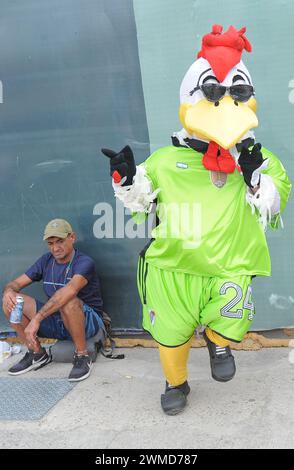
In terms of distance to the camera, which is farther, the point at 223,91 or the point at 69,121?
the point at 69,121

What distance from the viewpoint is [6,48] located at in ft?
→ 12.6

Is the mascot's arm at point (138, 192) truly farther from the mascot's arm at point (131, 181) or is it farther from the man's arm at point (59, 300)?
the man's arm at point (59, 300)

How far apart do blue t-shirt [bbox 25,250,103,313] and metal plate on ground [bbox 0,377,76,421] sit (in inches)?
22.0

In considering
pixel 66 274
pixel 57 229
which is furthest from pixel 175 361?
pixel 57 229

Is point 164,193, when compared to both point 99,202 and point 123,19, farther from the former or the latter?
point 123,19

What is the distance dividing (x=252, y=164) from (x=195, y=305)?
71 centimetres

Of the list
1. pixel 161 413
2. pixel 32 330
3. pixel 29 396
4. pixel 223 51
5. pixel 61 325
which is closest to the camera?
pixel 223 51

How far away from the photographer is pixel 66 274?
3617mm

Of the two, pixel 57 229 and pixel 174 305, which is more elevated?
pixel 57 229

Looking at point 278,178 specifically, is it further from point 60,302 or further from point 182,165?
point 60,302

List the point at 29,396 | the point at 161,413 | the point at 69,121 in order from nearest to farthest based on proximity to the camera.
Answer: the point at 161,413 → the point at 29,396 → the point at 69,121

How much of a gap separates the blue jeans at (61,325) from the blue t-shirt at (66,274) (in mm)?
73

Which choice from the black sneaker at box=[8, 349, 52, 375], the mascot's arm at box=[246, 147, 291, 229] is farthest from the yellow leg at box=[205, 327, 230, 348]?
the black sneaker at box=[8, 349, 52, 375]

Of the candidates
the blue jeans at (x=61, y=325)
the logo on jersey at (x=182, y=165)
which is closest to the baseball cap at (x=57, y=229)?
the blue jeans at (x=61, y=325)
